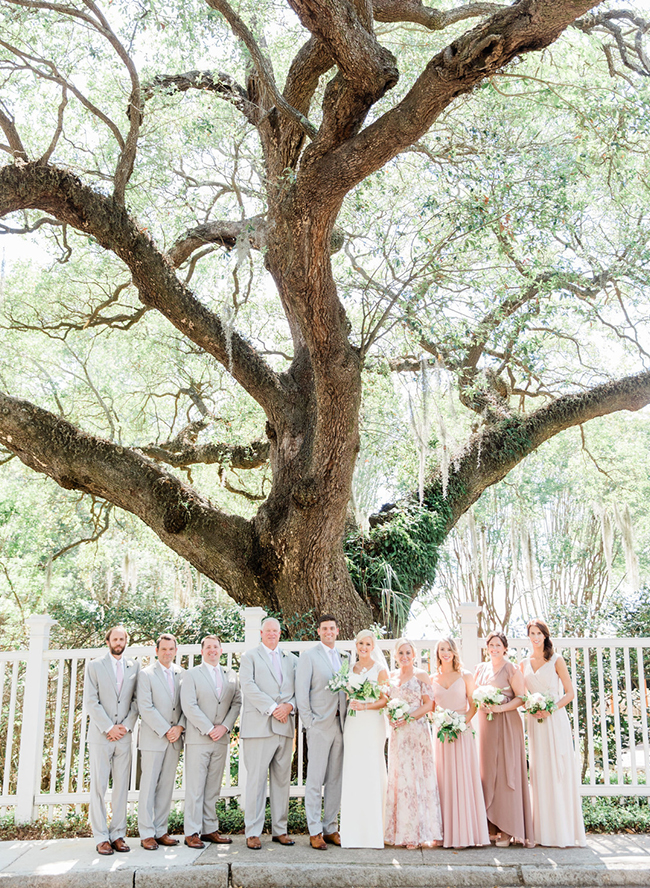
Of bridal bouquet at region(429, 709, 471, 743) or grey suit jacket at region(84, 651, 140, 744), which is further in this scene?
grey suit jacket at region(84, 651, 140, 744)

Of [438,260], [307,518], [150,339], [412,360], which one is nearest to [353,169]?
[438,260]

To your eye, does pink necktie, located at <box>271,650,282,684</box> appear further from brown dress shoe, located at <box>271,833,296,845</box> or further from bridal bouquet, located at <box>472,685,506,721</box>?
bridal bouquet, located at <box>472,685,506,721</box>

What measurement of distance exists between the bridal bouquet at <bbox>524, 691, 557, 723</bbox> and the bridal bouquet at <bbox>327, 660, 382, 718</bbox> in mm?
1037

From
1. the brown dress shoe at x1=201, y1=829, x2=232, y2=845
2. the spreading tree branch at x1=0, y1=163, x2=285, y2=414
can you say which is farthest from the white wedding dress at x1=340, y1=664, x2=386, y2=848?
the spreading tree branch at x1=0, y1=163, x2=285, y2=414

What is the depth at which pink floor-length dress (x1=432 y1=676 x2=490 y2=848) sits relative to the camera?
495 centimetres

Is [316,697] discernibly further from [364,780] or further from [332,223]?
[332,223]

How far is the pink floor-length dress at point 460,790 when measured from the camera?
4.95m

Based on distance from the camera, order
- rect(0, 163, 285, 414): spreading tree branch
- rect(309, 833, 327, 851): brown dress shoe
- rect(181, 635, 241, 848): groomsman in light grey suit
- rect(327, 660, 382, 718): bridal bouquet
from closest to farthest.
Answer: rect(309, 833, 327, 851): brown dress shoe → rect(327, 660, 382, 718): bridal bouquet → rect(181, 635, 241, 848): groomsman in light grey suit → rect(0, 163, 285, 414): spreading tree branch

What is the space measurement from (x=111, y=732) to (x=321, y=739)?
1467 millimetres

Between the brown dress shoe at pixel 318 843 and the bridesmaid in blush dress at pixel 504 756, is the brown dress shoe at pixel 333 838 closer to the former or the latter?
the brown dress shoe at pixel 318 843

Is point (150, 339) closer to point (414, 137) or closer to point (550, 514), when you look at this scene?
point (414, 137)

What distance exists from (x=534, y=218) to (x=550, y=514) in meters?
15.7

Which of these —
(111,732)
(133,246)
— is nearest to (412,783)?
(111,732)

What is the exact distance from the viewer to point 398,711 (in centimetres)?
503
